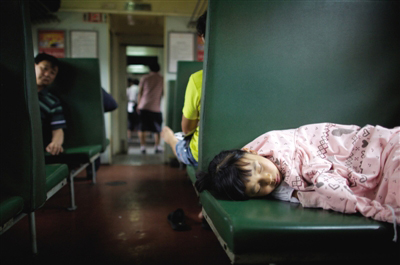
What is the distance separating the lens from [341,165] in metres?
1.21

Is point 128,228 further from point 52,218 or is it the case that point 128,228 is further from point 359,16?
point 359,16

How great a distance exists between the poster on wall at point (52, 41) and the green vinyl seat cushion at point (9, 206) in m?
4.08

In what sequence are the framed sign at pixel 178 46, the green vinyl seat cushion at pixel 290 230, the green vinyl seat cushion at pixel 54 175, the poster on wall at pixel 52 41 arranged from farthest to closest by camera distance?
the framed sign at pixel 178 46, the poster on wall at pixel 52 41, the green vinyl seat cushion at pixel 54 175, the green vinyl seat cushion at pixel 290 230

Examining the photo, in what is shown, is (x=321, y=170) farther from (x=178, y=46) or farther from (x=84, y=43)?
(x=84, y=43)

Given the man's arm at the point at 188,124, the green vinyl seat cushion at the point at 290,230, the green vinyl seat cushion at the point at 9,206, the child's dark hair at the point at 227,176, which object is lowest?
the green vinyl seat cushion at the point at 9,206

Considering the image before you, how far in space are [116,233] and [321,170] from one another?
1.52m

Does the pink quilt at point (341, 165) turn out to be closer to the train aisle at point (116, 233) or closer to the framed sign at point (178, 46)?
the train aisle at point (116, 233)

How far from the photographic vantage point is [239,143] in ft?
4.75

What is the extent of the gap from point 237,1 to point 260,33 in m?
0.19

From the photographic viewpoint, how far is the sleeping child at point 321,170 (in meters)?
1.01

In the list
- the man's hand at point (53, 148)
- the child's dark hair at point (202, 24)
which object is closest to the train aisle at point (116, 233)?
the man's hand at point (53, 148)

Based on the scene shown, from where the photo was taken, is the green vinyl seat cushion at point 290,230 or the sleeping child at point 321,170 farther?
the sleeping child at point 321,170

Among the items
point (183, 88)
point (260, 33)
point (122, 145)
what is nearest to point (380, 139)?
point (260, 33)

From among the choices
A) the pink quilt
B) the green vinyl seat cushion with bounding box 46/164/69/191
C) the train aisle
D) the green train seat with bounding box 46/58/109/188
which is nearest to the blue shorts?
the train aisle
